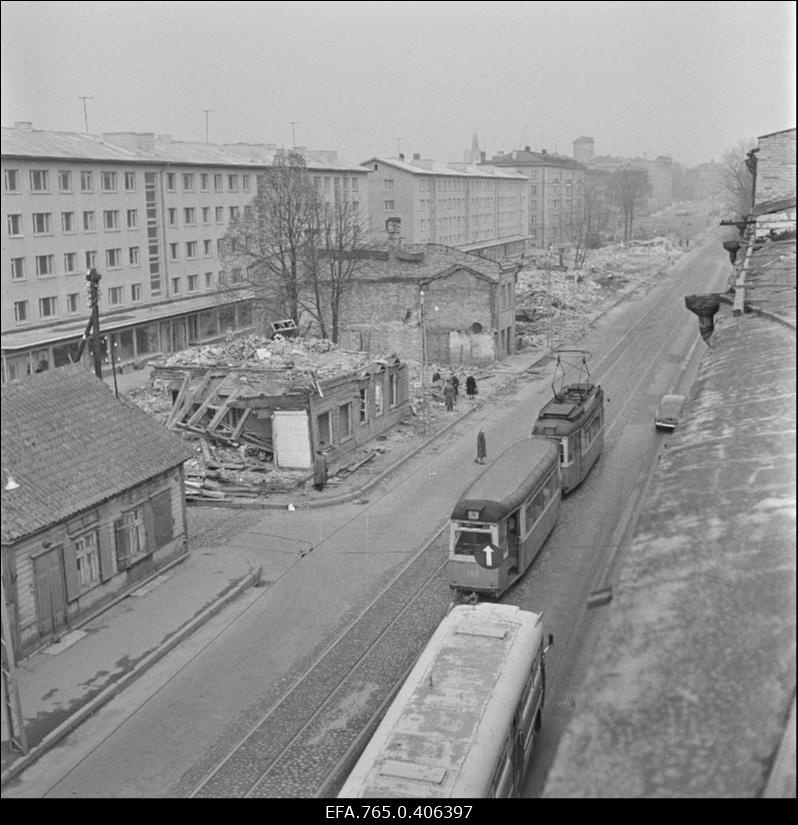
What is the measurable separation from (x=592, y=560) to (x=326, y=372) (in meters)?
9.58

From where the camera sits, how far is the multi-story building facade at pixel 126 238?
19609 millimetres

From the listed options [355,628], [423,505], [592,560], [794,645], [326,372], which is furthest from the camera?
[326,372]

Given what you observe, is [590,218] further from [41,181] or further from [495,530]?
[495,530]

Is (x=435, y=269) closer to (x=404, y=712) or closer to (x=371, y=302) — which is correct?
(x=371, y=302)

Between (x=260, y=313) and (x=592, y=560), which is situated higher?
(x=260, y=313)

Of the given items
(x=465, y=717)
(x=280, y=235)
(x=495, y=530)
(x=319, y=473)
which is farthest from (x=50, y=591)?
(x=280, y=235)

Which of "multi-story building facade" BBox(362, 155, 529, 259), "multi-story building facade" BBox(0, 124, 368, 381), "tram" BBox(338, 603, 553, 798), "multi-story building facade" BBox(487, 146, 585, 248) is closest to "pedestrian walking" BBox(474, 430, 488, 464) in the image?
"multi-story building facade" BBox(0, 124, 368, 381)

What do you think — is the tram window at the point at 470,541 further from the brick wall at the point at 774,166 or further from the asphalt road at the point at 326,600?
the brick wall at the point at 774,166

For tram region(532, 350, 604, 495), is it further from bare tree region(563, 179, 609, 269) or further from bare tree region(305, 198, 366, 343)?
bare tree region(563, 179, 609, 269)

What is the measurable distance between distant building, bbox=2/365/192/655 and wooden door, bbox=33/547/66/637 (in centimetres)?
1

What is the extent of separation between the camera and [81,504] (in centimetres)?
1437

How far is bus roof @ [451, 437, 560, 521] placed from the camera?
15.4 metres
